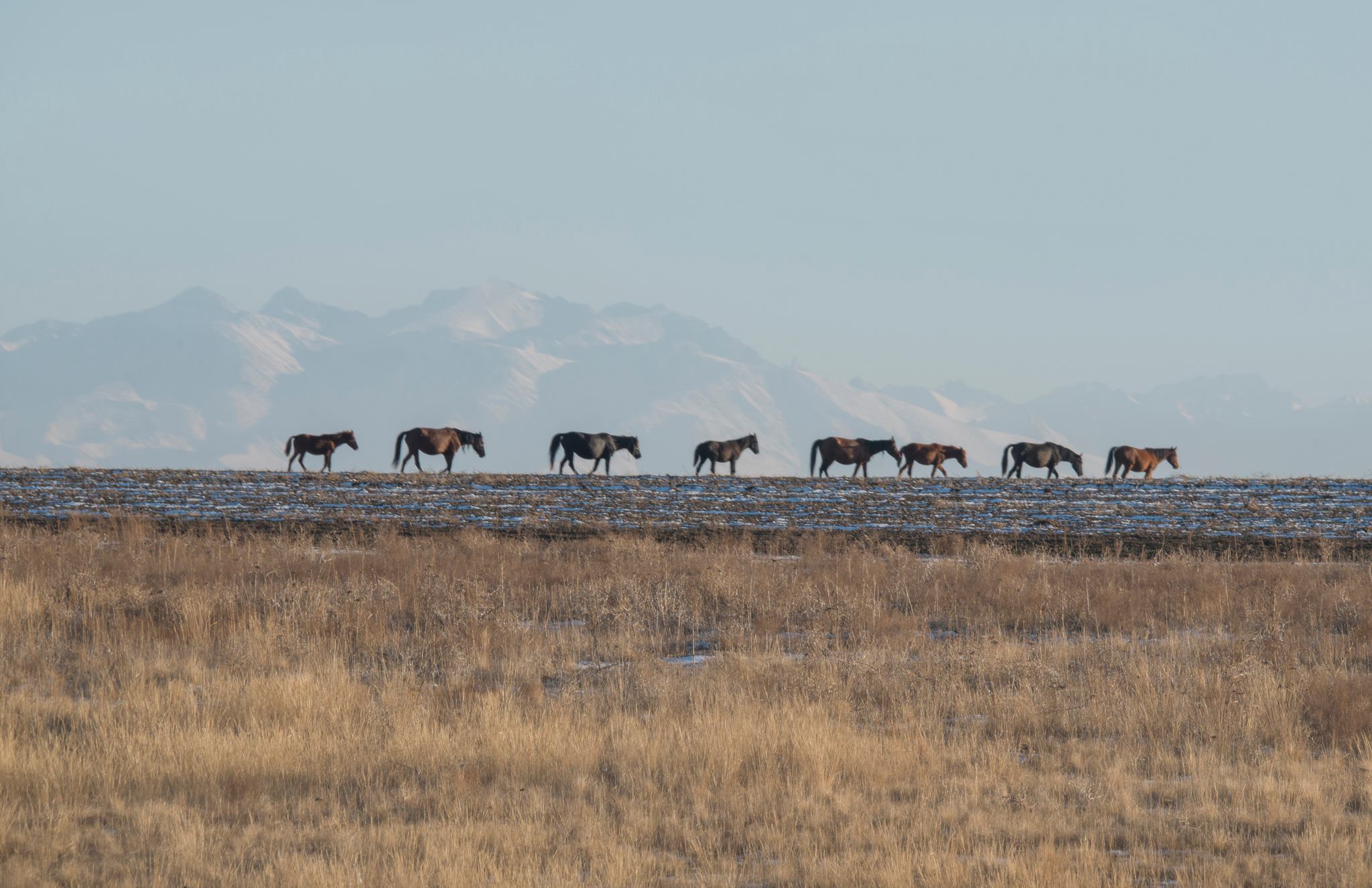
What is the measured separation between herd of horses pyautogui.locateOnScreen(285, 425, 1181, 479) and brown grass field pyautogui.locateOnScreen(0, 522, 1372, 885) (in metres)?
28.0

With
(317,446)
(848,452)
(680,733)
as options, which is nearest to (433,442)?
(317,446)

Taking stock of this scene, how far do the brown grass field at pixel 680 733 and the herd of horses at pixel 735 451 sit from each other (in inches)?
1101

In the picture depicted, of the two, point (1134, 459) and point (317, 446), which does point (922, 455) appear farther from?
point (317, 446)

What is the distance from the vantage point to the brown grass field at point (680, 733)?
21.0 feet

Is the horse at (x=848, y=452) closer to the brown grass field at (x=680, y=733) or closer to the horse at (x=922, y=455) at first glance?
the horse at (x=922, y=455)

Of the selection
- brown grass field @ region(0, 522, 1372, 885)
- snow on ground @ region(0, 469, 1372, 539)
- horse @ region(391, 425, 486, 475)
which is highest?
horse @ region(391, 425, 486, 475)

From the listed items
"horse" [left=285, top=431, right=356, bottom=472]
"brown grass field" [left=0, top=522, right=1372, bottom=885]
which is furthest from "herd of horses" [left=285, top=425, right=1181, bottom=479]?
"brown grass field" [left=0, top=522, right=1372, bottom=885]

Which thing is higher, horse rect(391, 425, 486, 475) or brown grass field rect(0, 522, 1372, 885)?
horse rect(391, 425, 486, 475)

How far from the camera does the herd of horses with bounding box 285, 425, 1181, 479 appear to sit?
1773 inches

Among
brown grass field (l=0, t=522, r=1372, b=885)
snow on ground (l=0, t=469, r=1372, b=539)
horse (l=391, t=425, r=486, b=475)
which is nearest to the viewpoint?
brown grass field (l=0, t=522, r=1372, b=885)

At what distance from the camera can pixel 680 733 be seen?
845 centimetres

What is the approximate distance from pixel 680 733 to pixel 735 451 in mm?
39146

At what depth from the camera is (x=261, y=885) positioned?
586cm

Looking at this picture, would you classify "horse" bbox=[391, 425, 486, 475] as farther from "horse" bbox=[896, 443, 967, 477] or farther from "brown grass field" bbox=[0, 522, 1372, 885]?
"brown grass field" bbox=[0, 522, 1372, 885]
